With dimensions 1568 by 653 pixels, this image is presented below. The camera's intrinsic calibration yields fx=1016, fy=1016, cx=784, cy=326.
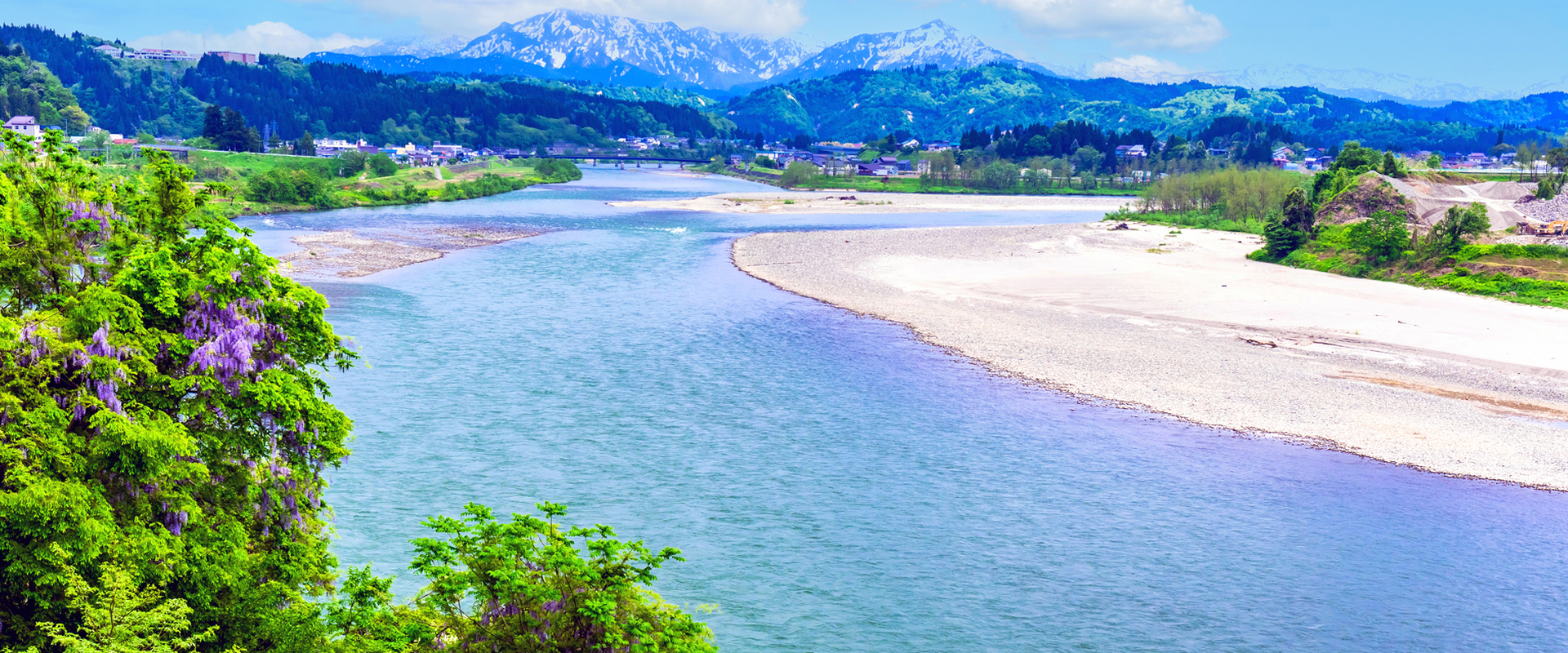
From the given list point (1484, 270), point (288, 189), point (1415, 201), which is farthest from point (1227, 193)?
point (288, 189)

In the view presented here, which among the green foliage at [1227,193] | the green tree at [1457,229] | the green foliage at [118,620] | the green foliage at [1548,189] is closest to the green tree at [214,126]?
the green foliage at [1227,193]

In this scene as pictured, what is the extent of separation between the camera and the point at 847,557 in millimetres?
26312

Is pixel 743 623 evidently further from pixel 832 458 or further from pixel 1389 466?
pixel 1389 466

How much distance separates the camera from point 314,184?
437ft

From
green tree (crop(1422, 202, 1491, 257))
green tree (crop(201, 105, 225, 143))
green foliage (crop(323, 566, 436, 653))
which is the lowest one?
green foliage (crop(323, 566, 436, 653))

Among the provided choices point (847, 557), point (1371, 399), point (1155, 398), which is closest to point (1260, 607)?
point (847, 557)

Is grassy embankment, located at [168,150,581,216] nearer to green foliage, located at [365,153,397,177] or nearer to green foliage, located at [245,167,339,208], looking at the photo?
green foliage, located at [245,167,339,208]

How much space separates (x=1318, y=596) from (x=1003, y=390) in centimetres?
1934

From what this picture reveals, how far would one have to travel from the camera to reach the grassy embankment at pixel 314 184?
127 metres

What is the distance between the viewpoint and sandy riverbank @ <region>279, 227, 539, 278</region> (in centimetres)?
7544

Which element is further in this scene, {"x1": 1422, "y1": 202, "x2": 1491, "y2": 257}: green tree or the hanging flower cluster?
{"x1": 1422, "y1": 202, "x2": 1491, "y2": 257}: green tree

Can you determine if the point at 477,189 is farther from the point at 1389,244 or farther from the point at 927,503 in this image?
the point at 927,503

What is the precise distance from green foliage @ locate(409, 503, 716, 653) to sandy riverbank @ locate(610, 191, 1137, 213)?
134 metres

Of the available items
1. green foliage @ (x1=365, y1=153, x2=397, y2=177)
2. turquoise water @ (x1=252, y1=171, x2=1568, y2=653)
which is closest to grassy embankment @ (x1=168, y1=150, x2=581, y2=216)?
green foliage @ (x1=365, y1=153, x2=397, y2=177)
